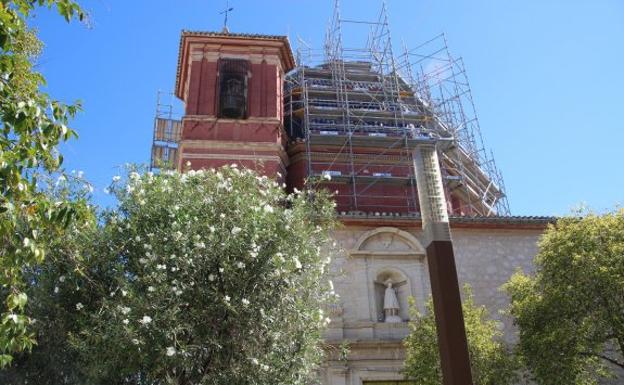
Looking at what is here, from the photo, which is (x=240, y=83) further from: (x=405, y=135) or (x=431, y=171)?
(x=431, y=171)

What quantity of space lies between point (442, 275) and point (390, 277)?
11.8 meters

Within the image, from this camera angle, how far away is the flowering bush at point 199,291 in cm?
876

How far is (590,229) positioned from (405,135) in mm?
10760

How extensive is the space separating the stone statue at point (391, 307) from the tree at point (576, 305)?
4298 millimetres

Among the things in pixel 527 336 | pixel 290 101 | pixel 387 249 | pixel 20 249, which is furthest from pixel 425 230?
pixel 290 101

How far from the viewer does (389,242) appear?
1836 cm

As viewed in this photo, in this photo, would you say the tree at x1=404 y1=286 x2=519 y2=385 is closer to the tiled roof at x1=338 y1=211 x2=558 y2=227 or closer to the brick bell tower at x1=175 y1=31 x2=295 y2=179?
the tiled roof at x1=338 y1=211 x2=558 y2=227

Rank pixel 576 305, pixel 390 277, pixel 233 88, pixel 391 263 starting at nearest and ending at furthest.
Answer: pixel 576 305, pixel 391 263, pixel 390 277, pixel 233 88

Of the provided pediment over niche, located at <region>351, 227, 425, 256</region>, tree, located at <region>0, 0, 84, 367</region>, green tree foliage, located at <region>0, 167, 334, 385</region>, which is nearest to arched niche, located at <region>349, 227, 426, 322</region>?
pediment over niche, located at <region>351, 227, 425, 256</region>

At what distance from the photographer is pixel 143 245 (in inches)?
382

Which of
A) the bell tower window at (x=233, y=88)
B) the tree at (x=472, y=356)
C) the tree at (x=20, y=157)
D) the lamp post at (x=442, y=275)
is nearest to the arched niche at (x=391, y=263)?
the tree at (x=472, y=356)

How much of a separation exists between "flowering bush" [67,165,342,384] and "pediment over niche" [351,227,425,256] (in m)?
7.40

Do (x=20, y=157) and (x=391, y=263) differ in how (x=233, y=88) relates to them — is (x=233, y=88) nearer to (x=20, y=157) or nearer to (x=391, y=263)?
(x=391, y=263)

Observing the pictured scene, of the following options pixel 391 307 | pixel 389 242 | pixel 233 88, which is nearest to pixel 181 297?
pixel 391 307
